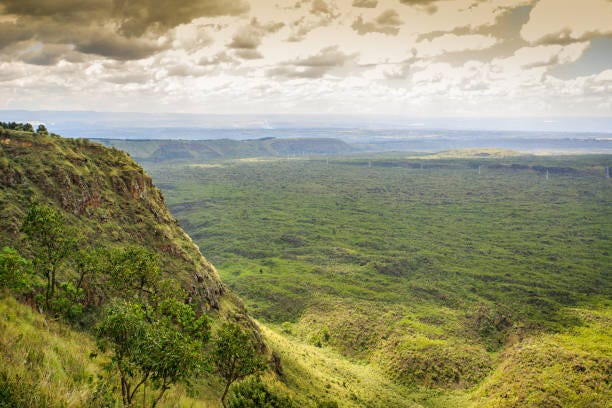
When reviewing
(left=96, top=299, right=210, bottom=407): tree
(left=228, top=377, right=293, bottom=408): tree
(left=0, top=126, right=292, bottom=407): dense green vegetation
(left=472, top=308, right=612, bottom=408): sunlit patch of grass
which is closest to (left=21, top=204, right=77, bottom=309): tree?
(left=0, top=126, right=292, bottom=407): dense green vegetation

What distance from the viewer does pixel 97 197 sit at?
6322 cm

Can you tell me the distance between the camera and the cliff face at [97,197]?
2195 inches

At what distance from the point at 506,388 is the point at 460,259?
363ft

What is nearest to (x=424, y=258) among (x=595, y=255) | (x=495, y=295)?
(x=495, y=295)

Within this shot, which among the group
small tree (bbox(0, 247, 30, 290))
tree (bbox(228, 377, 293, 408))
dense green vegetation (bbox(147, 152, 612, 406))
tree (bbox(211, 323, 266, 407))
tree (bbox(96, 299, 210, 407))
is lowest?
dense green vegetation (bbox(147, 152, 612, 406))

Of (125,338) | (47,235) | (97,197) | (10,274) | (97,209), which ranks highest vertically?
(97,197)

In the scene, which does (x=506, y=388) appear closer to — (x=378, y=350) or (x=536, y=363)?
(x=536, y=363)

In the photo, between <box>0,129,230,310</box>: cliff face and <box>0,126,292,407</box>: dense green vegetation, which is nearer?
<box>0,126,292,407</box>: dense green vegetation

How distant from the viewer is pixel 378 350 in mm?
92500

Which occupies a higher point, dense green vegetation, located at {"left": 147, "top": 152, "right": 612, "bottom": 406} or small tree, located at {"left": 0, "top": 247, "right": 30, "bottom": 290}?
small tree, located at {"left": 0, "top": 247, "right": 30, "bottom": 290}

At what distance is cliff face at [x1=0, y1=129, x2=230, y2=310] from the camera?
5575 centimetres

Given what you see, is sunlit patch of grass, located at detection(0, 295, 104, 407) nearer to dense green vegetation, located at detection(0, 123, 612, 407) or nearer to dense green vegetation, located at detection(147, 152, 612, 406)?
dense green vegetation, located at detection(0, 123, 612, 407)

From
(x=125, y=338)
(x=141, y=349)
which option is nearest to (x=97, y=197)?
(x=125, y=338)

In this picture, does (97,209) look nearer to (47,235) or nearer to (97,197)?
(97,197)
